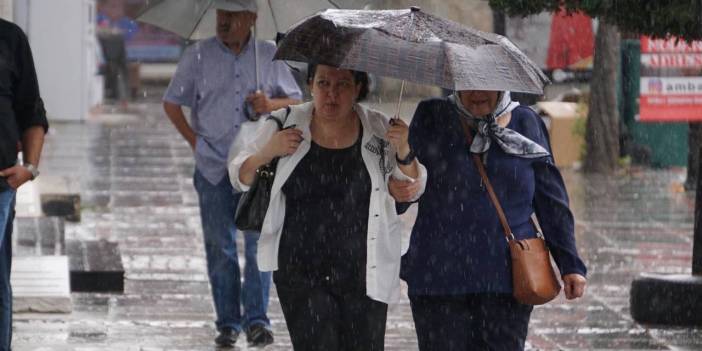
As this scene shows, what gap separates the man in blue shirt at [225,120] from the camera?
26.8ft

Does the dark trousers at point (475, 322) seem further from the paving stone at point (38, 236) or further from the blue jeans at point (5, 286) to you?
the paving stone at point (38, 236)

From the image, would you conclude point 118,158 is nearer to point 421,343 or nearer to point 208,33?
point 208,33

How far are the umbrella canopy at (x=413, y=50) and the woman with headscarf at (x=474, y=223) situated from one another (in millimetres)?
248

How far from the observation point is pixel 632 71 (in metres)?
19.9

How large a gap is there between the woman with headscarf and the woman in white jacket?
0.13 m

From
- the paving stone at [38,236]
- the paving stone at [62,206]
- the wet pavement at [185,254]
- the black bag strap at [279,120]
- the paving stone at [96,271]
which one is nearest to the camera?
the black bag strap at [279,120]

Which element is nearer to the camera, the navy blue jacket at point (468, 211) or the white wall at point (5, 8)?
the navy blue jacket at point (468, 211)

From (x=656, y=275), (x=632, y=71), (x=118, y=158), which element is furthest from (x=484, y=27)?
(x=656, y=275)

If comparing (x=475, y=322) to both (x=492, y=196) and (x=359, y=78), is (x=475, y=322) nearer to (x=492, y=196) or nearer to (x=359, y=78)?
(x=492, y=196)

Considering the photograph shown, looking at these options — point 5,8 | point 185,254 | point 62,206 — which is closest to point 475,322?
point 5,8

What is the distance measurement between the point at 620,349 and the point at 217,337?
2250mm

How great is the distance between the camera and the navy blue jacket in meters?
5.48

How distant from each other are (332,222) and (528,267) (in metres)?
0.71

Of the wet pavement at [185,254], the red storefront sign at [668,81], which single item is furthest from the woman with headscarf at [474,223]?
the red storefront sign at [668,81]
